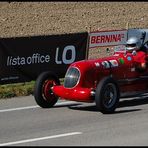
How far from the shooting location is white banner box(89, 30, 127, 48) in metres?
20.4

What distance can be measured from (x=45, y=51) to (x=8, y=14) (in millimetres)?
17417

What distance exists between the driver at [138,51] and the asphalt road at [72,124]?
2.95 ft

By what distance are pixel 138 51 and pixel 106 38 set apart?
546 cm

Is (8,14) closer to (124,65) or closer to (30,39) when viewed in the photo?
(30,39)

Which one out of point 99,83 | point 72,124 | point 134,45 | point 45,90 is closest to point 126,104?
point 134,45

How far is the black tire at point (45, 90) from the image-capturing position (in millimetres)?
14750

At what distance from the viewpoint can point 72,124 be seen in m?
12.8

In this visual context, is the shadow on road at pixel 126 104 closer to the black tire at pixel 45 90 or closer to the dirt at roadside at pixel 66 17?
the black tire at pixel 45 90

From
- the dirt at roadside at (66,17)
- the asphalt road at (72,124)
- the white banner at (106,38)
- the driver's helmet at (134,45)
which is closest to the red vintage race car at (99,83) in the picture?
the driver's helmet at (134,45)

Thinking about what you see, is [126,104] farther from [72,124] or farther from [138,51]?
[72,124]

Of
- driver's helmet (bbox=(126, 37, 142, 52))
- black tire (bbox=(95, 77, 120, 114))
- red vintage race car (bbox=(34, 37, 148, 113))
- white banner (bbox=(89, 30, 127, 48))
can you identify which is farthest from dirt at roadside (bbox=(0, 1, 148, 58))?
black tire (bbox=(95, 77, 120, 114))

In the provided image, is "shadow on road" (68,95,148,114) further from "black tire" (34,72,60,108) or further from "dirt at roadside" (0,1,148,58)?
"dirt at roadside" (0,1,148,58)

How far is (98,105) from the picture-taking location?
13.6m

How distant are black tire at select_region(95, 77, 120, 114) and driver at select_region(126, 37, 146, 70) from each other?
1.33 metres
